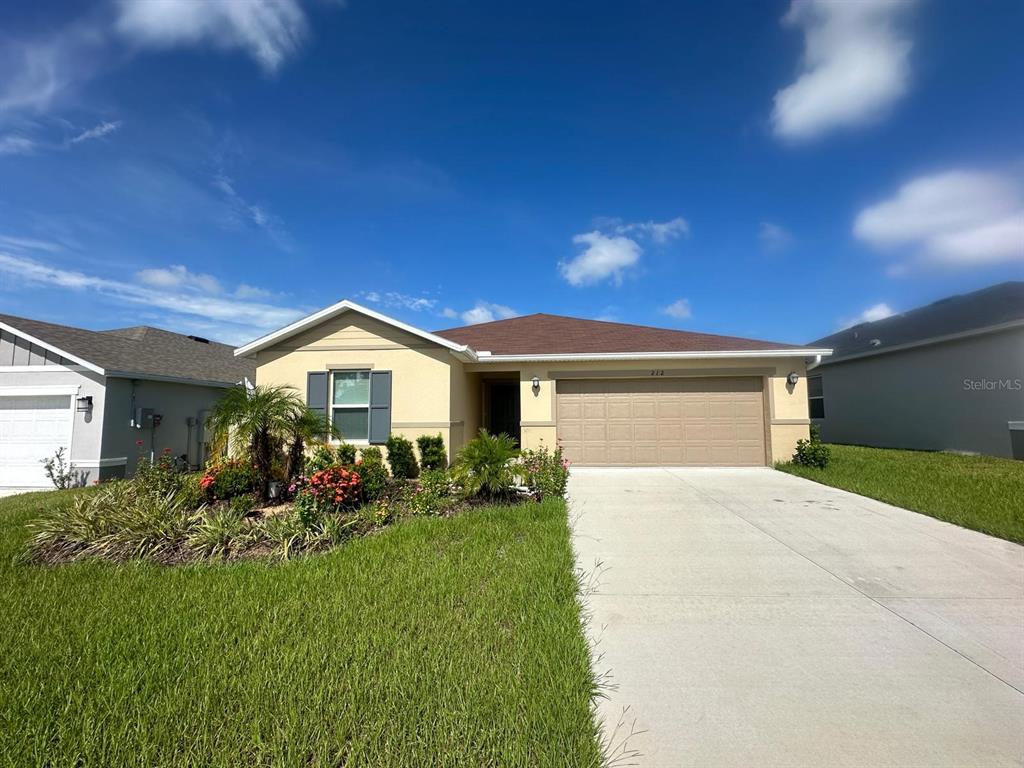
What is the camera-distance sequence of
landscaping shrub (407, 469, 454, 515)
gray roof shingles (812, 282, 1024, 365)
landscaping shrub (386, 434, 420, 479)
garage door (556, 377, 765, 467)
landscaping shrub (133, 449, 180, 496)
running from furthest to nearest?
gray roof shingles (812, 282, 1024, 365), garage door (556, 377, 765, 467), landscaping shrub (386, 434, 420, 479), landscaping shrub (133, 449, 180, 496), landscaping shrub (407, 469, 454, 515)

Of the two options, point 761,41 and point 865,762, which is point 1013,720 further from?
point 761,41

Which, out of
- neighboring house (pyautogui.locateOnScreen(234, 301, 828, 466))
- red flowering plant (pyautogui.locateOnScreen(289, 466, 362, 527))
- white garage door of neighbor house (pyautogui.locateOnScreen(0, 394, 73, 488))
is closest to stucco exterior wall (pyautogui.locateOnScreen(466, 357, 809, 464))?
neighboring house (pyautogui.locateOnScreen(234, 301, 828, 466))

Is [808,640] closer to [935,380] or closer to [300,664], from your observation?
[300,664]

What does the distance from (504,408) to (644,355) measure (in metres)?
5.42

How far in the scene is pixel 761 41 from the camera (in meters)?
8.73

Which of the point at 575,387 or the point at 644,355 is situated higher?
the point at 644,355

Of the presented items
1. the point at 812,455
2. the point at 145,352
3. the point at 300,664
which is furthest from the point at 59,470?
the point at 812,455

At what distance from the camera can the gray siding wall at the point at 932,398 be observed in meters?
11.9

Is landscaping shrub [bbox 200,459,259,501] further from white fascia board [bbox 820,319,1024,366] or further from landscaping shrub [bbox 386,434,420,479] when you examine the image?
white fascia board [bbox 820,319,1024,366]

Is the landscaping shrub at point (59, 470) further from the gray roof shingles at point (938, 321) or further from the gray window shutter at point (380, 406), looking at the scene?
the gray roof shingles at point (938, 321)

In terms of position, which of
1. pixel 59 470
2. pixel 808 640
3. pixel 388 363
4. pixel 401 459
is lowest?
pixel 808 640

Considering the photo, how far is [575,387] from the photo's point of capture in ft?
38.3

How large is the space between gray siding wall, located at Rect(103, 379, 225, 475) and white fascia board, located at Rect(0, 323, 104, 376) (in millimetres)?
445

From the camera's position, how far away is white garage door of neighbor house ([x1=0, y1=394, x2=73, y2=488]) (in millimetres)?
10688
